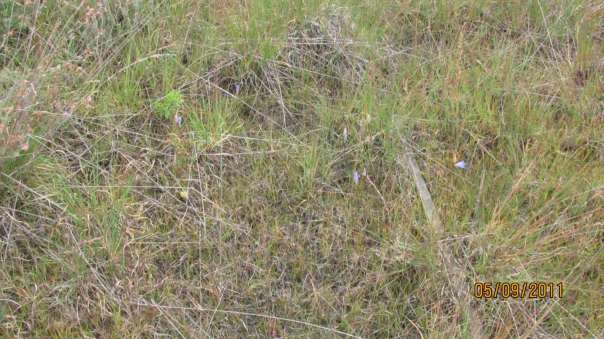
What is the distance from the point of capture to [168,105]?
279 centimetres

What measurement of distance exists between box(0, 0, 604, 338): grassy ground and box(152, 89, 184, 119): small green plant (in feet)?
0.04

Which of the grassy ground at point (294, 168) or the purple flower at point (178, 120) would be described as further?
the purple flower at point (178, 120)

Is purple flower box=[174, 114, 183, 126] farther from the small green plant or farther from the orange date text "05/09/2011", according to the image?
the orange date text "05/09/2011"

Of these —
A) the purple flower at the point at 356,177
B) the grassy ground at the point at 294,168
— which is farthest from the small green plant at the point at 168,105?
the purple flower at the point at 356,177

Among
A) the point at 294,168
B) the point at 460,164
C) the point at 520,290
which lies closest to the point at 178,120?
the point at 294,168

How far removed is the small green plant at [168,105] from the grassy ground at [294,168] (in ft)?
0.04

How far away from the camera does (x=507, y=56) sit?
3.16 meters

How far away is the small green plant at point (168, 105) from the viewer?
9.15ft

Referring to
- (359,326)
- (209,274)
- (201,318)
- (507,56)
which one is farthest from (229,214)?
(507,56)

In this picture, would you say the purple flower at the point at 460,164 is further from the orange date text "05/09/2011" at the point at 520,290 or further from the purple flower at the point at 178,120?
the purple flower at the point at 178,120

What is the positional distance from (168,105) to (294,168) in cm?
60

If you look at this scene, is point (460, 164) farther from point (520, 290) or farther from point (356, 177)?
point (520, 290)

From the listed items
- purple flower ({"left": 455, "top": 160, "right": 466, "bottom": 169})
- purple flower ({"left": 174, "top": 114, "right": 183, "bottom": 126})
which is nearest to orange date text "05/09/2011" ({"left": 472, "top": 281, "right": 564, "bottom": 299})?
purple flower ({"left": 455, "top": 160, "right": 466, "bottom": 169})

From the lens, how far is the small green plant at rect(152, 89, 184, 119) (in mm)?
2788
